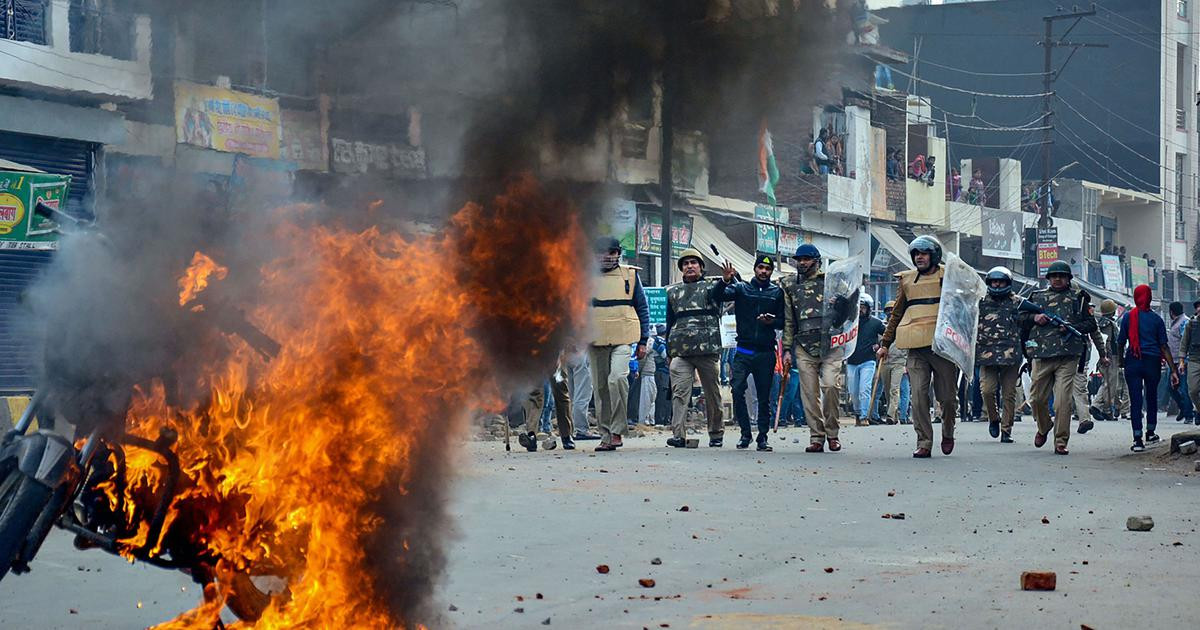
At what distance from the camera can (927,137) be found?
138ft

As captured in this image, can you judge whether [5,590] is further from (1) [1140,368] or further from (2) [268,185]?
(1) [1140,368]

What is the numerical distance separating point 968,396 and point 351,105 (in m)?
19.5

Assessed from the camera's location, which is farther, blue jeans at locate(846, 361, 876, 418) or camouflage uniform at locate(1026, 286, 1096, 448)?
blue jeans at locate(846, 361, 876, 418)

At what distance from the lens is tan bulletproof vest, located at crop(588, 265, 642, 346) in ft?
46.9

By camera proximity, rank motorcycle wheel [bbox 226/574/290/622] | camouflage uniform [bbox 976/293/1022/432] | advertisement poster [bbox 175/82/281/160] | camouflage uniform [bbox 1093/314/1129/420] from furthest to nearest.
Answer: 1. camouflage uniform [bbox 1093/314/1129/420]
2. camouflage uniform [bbox 976/293/1022/432]
3. advertisement poster [bbox 175/82/281/160]
4. motorcycle wheel [bbox 226/574/290/622]

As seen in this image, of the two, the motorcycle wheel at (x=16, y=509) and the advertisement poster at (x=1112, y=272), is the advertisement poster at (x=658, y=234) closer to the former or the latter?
the motorcycle wheel at (x=16, y=509)

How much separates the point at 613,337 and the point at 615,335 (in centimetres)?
3

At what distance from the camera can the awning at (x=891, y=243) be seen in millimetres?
39188

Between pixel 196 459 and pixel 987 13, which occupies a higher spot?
pixel 987 13

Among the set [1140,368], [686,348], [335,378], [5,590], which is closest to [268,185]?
[335,378]

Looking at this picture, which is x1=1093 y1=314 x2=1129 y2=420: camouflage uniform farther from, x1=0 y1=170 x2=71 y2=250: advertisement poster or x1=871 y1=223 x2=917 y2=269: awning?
x1=0 y1=170 x2=71 y2=250: advertisement poster

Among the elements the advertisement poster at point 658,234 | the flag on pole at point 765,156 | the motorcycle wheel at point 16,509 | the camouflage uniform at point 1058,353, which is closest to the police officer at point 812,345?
the advertisement poster at point 658,234

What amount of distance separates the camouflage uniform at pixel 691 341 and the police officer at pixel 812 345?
Answer: 73 centimetres

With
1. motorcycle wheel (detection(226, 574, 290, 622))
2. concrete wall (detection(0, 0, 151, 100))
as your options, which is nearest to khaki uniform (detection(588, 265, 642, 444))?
concrete wall (detection(0, 0, 151, 100))
